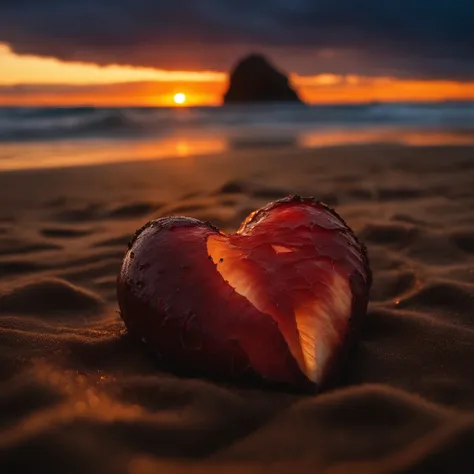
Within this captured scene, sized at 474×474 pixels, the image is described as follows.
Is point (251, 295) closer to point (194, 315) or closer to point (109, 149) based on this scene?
point (194, 315)

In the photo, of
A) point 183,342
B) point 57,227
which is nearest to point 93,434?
point 183,342

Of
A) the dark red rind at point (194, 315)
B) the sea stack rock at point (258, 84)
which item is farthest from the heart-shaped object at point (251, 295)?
the sea stack rock at point (258, 84)

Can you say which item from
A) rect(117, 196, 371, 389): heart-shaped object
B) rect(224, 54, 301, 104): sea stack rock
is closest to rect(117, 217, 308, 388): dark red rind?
rect(117, 196, 371, 389): heart-shaped object

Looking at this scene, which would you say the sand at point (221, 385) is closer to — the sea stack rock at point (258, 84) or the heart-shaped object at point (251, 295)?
the heart-shaped object at point (251, 295)

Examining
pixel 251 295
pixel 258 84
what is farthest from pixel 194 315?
pixel 258 84

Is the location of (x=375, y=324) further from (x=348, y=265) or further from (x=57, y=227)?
(x=57, y=227)

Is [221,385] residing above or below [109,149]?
below
